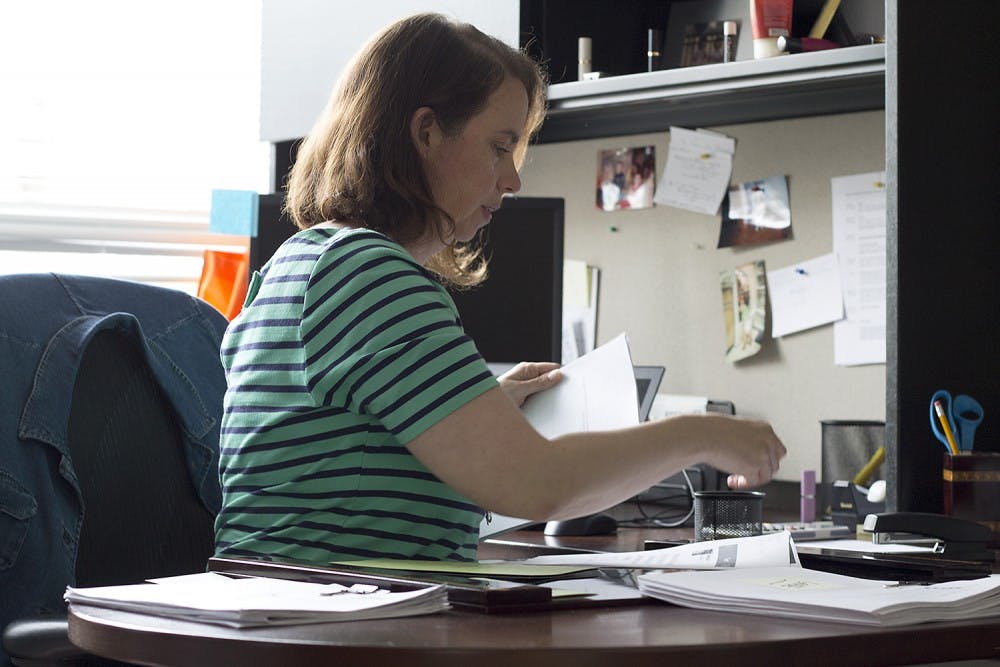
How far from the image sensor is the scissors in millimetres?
1471

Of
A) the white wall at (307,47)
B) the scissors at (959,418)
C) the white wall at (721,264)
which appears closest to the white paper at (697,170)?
the white wall at (721,264)

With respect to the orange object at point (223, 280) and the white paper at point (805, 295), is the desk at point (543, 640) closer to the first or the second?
the white paper at point (805, 295)

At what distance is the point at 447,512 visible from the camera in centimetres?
112

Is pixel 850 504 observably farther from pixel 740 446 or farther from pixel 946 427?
pixel 740 446

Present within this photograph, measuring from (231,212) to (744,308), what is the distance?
88 centimetres

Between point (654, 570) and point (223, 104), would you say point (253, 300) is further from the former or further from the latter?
point (223, 104)

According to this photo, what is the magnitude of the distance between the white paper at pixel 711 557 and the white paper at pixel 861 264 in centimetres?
76

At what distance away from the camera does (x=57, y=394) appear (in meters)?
1.26

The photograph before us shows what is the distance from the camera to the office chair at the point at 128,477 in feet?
4.33

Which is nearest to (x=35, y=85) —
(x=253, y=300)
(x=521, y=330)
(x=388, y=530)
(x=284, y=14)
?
(x=284, y=14)

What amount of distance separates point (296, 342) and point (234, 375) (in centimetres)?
12

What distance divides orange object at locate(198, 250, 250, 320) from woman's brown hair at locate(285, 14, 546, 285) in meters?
1.12

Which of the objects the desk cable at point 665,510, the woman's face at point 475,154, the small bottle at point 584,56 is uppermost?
the small bottle at point 584,56

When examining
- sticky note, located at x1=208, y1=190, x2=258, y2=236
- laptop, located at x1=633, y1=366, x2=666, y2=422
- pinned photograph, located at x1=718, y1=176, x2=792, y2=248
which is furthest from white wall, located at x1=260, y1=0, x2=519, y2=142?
laptop, located at x1=633, y1=366, x2=666, y2=422
